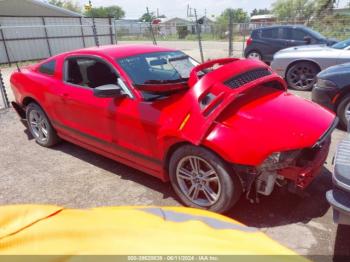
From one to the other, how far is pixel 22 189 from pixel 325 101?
4.64 m

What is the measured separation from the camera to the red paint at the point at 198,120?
2791 millimetres

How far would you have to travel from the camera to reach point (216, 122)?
289 cm

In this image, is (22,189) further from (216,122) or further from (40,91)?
(216,122)

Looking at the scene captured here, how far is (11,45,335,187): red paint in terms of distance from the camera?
2.79 m

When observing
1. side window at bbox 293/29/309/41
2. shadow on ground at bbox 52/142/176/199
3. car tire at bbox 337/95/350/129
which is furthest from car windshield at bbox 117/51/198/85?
side window at bbox 293/29/309/41

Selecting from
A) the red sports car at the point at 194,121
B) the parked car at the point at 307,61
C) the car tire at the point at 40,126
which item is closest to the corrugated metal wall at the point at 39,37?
the parked car at the point at 307,61

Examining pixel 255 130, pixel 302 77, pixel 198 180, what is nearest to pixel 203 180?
pixel 198 180

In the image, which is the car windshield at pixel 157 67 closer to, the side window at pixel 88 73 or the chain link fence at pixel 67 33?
the side window at pixel 88 73

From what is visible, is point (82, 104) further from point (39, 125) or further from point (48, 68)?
point (39, 125)

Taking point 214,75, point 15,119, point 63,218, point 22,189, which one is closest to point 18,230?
point 63,218

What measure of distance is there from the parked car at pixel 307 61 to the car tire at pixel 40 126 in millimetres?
6056

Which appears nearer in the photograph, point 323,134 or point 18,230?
Result: point 18,230

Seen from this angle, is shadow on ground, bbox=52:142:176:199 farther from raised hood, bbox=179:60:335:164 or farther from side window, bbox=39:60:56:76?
side window, bbox=39:60:56:76

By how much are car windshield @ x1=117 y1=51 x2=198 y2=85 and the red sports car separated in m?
0.01
